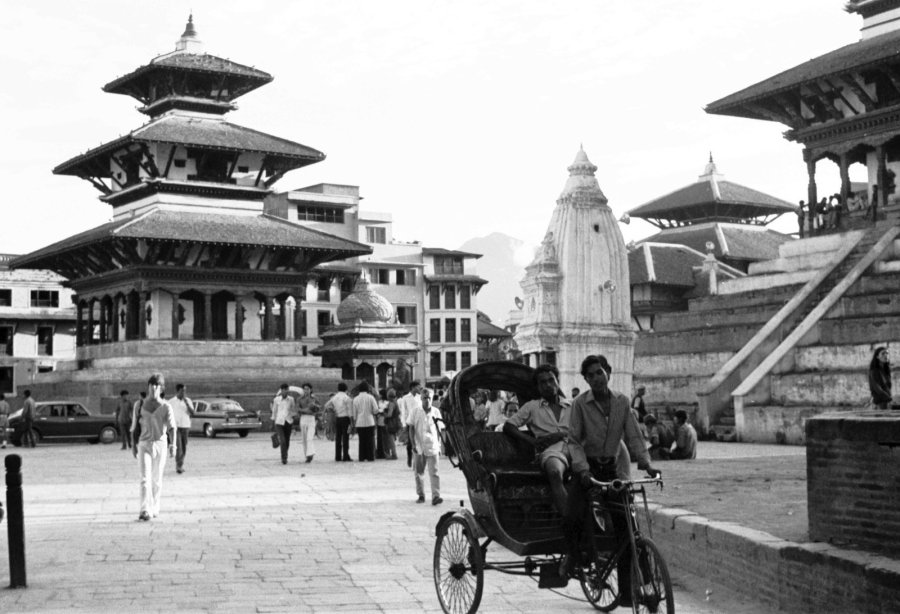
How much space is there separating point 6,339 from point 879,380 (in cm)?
6642

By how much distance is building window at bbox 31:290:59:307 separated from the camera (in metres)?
79.1

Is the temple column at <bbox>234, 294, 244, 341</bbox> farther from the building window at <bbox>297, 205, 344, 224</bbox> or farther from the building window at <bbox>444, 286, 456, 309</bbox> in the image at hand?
the building window at <bbox>444, 286, 456, 309</bbox>

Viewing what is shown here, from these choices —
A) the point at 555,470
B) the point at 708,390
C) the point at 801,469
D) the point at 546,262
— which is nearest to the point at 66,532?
the point at 555,470

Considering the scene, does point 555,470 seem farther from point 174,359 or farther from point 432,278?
point 432,278

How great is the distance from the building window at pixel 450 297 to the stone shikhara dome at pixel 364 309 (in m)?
27.2

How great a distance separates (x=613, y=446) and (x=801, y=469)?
8.25 metres

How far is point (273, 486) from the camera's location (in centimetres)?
1953

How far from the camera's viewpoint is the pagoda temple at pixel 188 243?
4709 cm

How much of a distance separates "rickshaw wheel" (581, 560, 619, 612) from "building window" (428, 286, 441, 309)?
7562 cm

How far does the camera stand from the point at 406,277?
8475 centimetres

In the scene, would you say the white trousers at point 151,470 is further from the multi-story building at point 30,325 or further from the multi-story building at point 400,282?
the multi-story building at point 400,282

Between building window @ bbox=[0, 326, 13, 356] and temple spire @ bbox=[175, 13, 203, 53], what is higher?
temple spire @ bbox=[175, 13, 203, 53]

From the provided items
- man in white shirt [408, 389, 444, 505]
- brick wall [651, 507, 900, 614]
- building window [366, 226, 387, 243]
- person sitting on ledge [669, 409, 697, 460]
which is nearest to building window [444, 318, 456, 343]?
building window [366, 226, 387, 243]

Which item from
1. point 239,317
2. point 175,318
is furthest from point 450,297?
point 175,318
